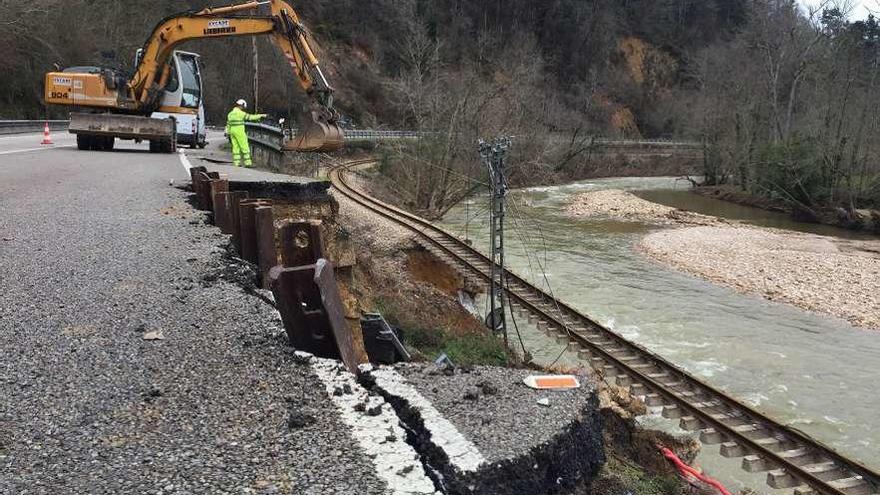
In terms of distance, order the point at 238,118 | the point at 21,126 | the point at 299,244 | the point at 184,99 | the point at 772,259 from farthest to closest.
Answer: the point at 21,126
the point at 772,259
the point at 184,99
the point at 238,118
the point at 299,244

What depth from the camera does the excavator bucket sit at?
12430 mm

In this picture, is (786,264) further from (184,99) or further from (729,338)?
(184,99)

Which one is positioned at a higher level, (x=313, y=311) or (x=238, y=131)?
Answer: (x=238, y=131)

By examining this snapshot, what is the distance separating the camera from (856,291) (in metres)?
16.8

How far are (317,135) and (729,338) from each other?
9252 millimetres

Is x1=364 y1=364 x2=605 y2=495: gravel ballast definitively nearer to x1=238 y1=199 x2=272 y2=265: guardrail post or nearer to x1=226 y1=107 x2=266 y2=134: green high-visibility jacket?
x1=238 y1=199 x2=272 y2=265: guardrail post

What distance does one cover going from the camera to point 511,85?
3469 cm

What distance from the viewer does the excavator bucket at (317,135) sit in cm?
1243

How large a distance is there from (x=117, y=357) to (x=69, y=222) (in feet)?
14.8

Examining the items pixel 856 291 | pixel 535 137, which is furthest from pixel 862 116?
pixel 856 291

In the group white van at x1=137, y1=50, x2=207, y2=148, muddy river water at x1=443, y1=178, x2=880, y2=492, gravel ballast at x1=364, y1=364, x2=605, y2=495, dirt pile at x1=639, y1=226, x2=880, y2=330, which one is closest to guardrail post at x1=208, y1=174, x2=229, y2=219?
gravel ballast at x1=364, y1=364, x2=605, y2=495

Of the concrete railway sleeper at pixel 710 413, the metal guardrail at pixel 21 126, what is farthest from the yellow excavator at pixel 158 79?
the metal guardrail at pixel 21 126

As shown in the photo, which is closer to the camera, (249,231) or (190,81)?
(249,231)

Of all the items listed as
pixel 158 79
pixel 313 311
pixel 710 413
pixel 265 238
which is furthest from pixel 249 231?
pixel 158 79
